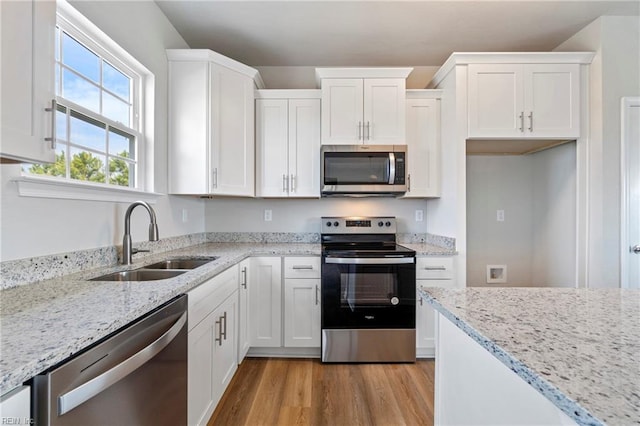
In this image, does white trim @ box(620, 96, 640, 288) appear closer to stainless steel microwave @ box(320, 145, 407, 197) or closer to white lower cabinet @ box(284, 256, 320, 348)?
stainless steel microwave @ box(320, 145, 407, 197)

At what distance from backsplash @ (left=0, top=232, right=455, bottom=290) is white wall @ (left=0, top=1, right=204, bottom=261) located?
1.4 inches

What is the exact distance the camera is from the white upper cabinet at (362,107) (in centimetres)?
248

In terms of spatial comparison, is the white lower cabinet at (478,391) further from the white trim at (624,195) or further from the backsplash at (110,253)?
the white trim at (624,195)

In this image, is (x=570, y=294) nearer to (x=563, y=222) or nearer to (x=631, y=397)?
(x=631, y=397)

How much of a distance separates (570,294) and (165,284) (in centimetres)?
146

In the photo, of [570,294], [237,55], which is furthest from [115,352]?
[237,55]

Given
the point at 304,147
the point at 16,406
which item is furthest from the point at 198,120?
the point at 16,406

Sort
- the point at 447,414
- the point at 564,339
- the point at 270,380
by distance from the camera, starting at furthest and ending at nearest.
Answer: the point at 270,380 < the point at 447,414 < the point at 564,339

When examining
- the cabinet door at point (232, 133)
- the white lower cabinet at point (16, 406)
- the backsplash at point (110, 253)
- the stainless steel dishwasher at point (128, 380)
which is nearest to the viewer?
the white lower cabinet at point (16, 406)

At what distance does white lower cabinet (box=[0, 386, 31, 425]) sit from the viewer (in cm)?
52

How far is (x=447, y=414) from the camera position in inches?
35.2

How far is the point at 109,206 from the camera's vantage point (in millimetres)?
1616

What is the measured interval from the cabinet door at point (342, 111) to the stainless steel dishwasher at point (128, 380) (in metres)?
1.79

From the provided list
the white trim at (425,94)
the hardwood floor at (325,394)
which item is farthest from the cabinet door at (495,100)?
the hardwood floor at (325,394)
